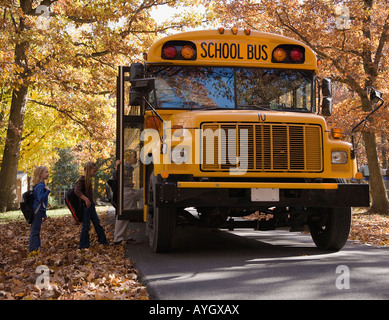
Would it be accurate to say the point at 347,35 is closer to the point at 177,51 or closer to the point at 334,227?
the point at 177,51

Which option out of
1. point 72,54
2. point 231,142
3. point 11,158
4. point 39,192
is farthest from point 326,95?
point 11,158

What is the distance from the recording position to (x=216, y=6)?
66.8 feet

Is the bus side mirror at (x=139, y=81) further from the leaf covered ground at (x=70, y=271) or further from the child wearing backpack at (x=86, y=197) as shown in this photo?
the leaf covered ground at (x=70, y=271)

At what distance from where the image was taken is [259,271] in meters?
5.63

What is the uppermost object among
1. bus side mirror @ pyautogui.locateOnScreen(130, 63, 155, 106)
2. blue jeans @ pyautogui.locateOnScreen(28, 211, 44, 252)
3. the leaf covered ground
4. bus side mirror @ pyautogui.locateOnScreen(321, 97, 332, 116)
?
bus side mirror @ pyautogui.locateOnScreen(130, 63, 155, 106)

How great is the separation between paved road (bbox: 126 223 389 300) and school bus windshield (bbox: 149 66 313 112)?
2161mm

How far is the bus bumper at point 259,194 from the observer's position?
639cm

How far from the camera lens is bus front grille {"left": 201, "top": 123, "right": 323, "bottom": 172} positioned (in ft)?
21.6

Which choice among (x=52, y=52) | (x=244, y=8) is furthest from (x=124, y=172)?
(x=244, y=8)

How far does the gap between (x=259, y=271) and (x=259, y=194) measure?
1.20 m

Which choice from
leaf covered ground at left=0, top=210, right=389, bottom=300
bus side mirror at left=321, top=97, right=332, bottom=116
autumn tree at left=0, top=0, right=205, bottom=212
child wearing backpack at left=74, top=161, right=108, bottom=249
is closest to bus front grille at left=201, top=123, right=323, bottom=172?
bus side mirror at left=321, top=97, right=332, bottom=116

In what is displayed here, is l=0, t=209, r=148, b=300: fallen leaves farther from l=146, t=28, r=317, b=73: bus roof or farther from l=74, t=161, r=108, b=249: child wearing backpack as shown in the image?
l=146, t=28, r=317, b=73: bus roof

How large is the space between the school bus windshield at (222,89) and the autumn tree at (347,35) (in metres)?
9.86

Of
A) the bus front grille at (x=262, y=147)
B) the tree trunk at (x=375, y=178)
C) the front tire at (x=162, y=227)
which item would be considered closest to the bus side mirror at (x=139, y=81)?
the bus front grille at (x=262, y=147)
